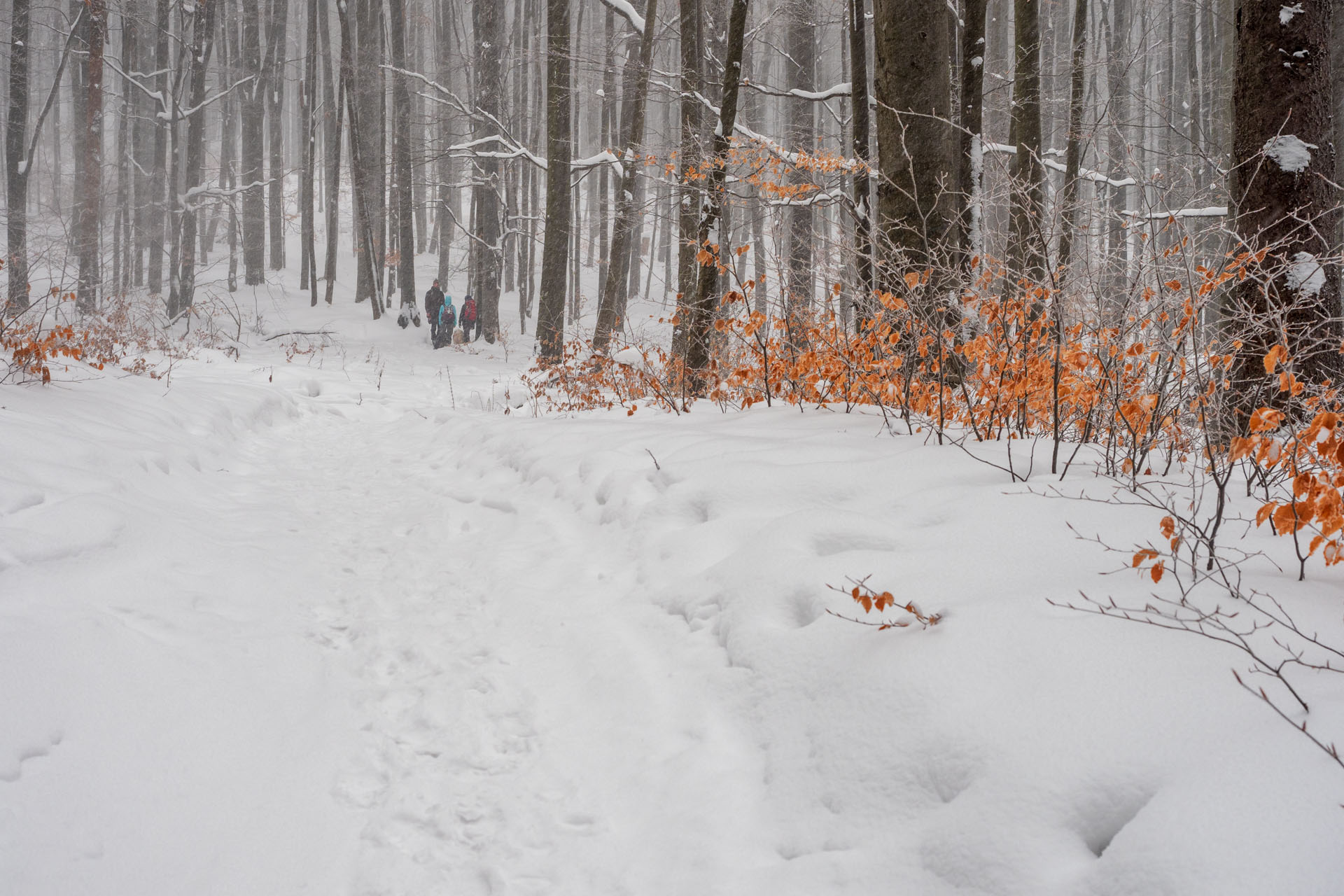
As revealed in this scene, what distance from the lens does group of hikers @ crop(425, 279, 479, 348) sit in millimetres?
→ 17172

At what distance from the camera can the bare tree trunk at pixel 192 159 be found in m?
17.1

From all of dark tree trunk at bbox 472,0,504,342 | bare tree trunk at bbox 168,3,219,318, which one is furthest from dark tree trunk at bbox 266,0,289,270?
dark tree trunk at bbox 472,0,504,342

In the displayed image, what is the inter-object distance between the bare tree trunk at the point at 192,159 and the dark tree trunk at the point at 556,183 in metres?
9.59

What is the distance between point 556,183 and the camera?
12.7m

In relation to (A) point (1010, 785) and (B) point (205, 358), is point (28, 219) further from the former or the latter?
→ (A) point (1010, 785)

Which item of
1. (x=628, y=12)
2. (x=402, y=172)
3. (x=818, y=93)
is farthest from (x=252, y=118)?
(x=818, y=93)

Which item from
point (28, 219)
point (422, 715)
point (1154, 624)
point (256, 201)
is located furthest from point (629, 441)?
point (256, 201)

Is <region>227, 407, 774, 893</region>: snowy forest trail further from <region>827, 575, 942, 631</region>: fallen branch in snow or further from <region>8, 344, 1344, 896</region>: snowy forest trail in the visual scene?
<region>827, 575, 942, 631</region>: fallen branch in snow

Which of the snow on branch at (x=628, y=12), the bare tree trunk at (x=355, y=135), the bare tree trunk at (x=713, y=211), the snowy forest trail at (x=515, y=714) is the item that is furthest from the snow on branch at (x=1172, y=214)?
the bare tree trunk at (x=355, y=135)

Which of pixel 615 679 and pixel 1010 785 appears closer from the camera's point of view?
pixel 1010 785

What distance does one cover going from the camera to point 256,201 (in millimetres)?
25672

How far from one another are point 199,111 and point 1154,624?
22.6 m

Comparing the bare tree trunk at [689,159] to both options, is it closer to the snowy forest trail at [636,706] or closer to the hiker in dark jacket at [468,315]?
the snowy forest trail at [636,706]

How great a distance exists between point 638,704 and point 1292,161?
4090 millimetres
